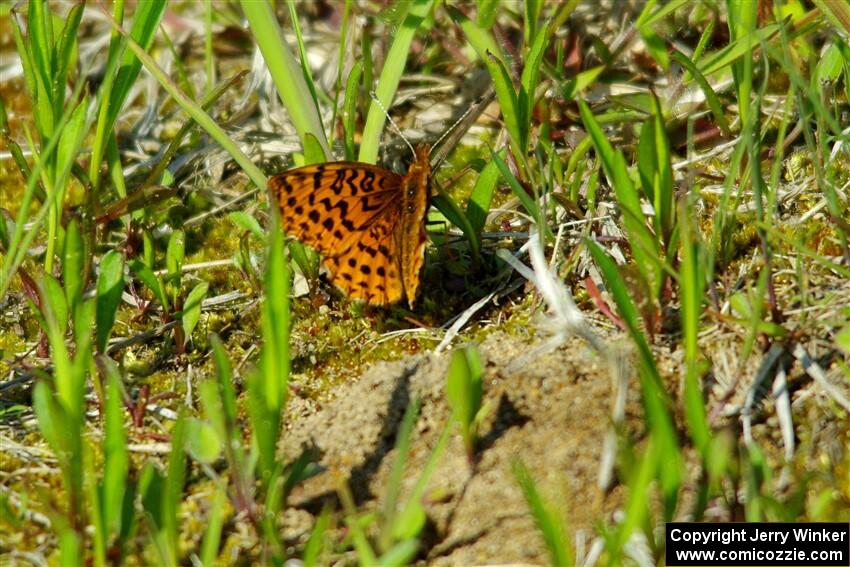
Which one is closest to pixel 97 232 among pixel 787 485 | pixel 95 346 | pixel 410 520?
pixel 95 346

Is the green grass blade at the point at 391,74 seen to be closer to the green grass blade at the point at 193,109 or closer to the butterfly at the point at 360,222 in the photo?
the butterfly at the point at 360,222

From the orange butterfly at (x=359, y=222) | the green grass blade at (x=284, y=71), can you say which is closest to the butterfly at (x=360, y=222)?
the orange butterfly at (x=359, y=222)

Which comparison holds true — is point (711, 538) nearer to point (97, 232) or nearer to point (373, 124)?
point (373, 124)

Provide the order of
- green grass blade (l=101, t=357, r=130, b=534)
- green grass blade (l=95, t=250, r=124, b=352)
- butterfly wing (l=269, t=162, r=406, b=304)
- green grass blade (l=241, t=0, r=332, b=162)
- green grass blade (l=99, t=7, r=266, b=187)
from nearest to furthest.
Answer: green grass blade (l=101, t=357, r=130, b=534) → green grass blade (l=95, t=250, r=124, b=352) → butterfly wing (l=269, t=162, r=406, b=304) → green grass blade (l=99, t=7, r=266, b=187) → green grass blade (l=241, t=0, r=332, b=162)

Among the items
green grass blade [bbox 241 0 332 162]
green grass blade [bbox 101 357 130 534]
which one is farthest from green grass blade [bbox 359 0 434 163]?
green grass blade [bbox 101 357 130 534]

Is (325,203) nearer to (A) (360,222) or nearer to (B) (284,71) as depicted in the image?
(A) (360,222)

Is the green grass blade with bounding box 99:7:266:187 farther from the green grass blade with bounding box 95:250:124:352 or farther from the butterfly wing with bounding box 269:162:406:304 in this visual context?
the green grass blade with bounding box 95:250:124:352

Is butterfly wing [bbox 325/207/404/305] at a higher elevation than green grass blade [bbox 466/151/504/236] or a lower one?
lower

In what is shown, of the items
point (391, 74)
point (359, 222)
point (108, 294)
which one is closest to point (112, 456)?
point (108, 294)
